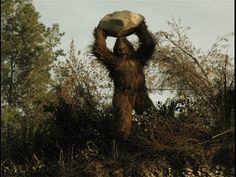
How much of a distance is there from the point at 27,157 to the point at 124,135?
2039 millimetres

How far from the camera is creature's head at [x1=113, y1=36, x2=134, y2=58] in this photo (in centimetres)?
894

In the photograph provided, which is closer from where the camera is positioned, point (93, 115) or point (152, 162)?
point (152, 162)

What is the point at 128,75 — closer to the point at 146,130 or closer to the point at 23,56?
the point at 146,130

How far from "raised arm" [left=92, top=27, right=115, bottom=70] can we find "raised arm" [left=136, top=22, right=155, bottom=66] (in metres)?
0.53

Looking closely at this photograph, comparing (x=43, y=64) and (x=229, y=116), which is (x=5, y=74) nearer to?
(x=43, y=64)

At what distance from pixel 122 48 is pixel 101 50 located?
35cm

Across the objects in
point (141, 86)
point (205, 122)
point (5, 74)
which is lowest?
point (205, 122)

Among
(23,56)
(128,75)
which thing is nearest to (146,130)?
(128,75)

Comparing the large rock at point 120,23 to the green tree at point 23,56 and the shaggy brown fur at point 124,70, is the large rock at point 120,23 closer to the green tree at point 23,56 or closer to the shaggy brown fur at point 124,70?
the shaggy brown fur at point 124,70

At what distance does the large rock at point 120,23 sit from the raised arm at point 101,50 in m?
0.12

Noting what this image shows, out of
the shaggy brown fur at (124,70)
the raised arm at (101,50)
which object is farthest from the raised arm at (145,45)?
the raised arm at (101,50)

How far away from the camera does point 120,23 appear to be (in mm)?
8805

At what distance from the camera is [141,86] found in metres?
9.06

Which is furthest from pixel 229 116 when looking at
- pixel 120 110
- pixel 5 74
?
pixel 5 74
